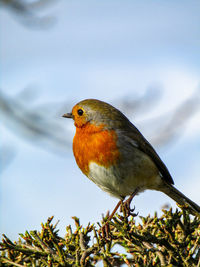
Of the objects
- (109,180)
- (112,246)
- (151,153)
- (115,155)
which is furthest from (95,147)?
(112,246)

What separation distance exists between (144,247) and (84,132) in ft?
6.03

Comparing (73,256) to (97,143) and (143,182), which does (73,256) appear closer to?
(97,143)

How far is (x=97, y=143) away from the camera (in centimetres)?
345

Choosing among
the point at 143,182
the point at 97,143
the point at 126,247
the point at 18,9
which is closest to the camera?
the point at 126,247

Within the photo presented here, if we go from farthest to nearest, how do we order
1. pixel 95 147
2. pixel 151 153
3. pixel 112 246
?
1. pixel 151 153
2. pixel 95 147
3. pixel 112 246

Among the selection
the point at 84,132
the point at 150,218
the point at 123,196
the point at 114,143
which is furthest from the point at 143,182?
the point at 150,218

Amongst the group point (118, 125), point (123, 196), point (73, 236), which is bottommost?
point (73, 236)

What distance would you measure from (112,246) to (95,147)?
1479 mm

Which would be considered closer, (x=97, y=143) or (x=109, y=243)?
(x=109, y=243)

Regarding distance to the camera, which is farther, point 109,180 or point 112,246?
point 109,180

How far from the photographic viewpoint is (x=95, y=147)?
343 centimetres

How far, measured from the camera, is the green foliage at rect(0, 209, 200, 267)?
1.85 meters

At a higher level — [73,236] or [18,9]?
[18,9]

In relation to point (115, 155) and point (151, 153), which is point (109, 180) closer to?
point (115, 155)
